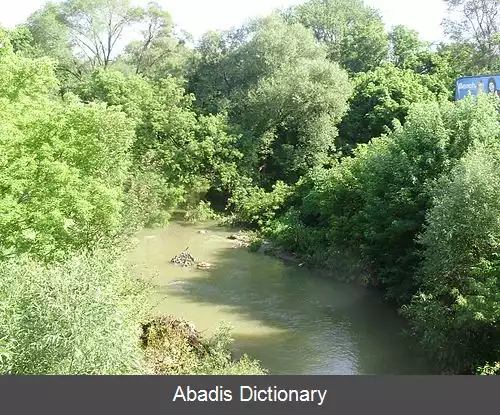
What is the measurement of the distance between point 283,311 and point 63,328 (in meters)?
11.9

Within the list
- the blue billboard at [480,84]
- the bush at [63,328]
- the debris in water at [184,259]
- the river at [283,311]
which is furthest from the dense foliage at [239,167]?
the debris in water at [184,259]

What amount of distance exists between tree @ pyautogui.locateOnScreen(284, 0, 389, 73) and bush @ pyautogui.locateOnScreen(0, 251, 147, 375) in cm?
3757

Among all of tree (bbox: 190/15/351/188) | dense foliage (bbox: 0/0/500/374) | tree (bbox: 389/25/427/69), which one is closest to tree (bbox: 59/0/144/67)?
dense foliage (bbox: 0/0/500/374)

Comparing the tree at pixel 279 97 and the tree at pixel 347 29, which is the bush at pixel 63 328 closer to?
the tree at pixel 279 97

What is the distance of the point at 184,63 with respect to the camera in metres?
40.4

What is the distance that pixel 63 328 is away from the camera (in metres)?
9.02

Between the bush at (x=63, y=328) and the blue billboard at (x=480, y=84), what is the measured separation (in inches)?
742

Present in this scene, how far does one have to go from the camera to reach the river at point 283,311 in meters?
16.2

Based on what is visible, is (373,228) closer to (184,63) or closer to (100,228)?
(100,228)

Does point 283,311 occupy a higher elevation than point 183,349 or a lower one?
higher

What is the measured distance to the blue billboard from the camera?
77.2 ft

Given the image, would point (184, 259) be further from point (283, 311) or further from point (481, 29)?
point (481, 29)

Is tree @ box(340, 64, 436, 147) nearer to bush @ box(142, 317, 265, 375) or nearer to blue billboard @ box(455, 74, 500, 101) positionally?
blue billboard @ box(455, 74, 500, 101)
